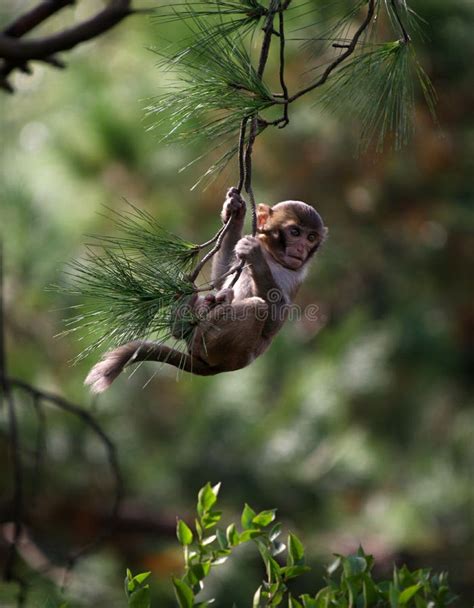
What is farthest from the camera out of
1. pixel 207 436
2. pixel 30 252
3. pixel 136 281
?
pixel 207 436

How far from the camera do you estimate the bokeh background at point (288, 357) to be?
4.89 meters

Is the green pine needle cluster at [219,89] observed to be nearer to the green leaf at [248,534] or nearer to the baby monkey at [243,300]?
the baby monkey at [243,300]

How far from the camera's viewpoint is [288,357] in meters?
5.93

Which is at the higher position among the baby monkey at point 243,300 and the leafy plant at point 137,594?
the baby monkey at point 243,300

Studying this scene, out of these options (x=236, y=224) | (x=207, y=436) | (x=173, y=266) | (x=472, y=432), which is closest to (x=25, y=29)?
(x=236, y=224)

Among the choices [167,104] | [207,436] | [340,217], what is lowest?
[207,436]

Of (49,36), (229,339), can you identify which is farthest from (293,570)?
(49,36)

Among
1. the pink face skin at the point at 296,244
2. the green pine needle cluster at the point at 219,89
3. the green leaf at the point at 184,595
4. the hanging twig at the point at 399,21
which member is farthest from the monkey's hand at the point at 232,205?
the green leaf at the point at 184,595

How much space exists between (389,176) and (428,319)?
42.3 inches

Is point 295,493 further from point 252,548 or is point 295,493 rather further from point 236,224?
point 236,224

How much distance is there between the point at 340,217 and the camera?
6164 millimetres

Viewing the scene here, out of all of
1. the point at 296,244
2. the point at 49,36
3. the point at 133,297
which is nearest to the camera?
the point at 133,297

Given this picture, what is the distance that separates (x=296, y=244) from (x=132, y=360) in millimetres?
562

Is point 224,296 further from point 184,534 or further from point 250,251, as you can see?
point 184,534
